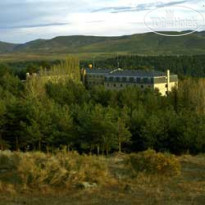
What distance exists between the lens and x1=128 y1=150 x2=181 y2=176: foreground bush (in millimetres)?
10352

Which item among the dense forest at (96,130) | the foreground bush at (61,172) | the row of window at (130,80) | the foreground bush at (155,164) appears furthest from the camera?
the row of window at (130,80)

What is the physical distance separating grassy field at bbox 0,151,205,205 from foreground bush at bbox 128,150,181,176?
104mm

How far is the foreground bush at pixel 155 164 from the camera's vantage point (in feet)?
34.0

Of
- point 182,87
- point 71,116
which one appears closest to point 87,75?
point 182,87

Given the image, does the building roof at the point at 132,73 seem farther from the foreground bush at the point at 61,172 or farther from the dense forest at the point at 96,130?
the foreground bush at the point at 61,172

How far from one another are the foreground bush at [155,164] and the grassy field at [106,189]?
0.34 ft

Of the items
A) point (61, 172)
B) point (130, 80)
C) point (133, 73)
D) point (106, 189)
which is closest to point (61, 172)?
point (61, 172)

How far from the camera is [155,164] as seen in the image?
1034cm

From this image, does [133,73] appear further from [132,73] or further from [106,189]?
[106,189]

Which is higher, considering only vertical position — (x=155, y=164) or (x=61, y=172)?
(x=61, y=172)

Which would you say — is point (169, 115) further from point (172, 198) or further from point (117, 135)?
point (172, 198)

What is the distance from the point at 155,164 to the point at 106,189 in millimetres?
1662

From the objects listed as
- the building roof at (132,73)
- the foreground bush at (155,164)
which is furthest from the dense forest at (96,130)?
the building roof at (132,73)

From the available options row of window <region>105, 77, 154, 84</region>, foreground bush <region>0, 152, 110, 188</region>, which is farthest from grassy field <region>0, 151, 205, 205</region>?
row of window <region>105, 77, 154, 84</region>
